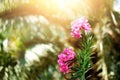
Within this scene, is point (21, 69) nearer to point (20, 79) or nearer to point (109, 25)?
point (20, 79)

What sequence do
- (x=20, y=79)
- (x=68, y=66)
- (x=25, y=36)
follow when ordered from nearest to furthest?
(x=68, y=66), (x=20, y=79), (x=25, y=36)

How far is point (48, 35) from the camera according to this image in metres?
11.4

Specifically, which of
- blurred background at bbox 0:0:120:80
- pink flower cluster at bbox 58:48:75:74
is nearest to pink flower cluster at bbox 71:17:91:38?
pink flower cluster at bbox 58:48:75:74

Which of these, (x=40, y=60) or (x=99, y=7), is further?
(x=99, y=7)

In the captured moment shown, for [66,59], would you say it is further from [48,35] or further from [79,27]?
[48,35]

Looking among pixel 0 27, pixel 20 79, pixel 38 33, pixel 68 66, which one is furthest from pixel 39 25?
pixel 68 66

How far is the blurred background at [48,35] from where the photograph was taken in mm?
10586

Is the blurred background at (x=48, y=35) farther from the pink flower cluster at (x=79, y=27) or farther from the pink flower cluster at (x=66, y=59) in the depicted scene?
the pink flower cluster at (x=79, y=27)

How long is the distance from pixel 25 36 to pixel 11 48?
605mm

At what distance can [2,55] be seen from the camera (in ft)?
33.9

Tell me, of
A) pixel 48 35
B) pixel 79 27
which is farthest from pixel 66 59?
pixel 48 35

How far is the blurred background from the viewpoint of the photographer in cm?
1059

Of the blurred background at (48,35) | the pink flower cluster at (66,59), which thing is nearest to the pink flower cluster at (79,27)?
the pink flower cluster at (66,59)

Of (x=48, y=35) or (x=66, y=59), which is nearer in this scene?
(x=66, y=59)
